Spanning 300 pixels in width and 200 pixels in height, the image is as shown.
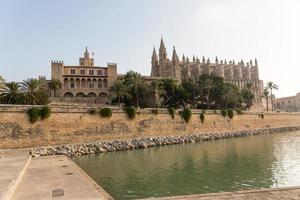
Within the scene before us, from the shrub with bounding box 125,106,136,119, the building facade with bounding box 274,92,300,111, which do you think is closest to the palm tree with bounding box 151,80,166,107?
the shrub with bounding box 125,106,136,119

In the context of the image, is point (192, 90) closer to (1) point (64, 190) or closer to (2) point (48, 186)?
(2) point (48, 186)

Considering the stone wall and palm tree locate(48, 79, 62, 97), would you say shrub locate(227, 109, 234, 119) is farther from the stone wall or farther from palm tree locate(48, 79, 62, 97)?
palm tree locate(48, 79, 62, 97)

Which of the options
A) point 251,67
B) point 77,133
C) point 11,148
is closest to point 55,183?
point 11,148

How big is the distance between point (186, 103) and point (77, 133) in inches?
1404

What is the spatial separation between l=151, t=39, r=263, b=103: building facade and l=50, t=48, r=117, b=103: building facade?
23552 millimetres

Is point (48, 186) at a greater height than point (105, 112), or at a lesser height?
lesser

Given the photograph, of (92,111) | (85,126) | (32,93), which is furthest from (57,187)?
(32,93)

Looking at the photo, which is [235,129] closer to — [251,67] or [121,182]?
[121,182]

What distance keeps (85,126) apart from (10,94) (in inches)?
570

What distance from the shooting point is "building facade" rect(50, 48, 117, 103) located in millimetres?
68750

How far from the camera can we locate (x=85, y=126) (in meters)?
34.5

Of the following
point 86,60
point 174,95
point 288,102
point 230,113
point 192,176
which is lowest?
point 192,176

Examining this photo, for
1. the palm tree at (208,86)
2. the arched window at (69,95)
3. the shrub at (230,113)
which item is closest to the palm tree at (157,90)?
the palm tree at (208,86)

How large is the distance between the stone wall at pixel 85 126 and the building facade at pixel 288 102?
344 feet
